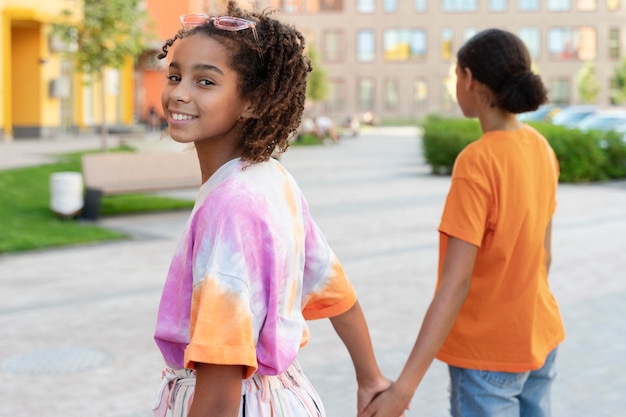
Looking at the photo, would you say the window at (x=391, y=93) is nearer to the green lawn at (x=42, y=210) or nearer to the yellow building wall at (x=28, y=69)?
the yellow building wall at (x=28, y=69)

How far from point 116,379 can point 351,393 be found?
1459mm

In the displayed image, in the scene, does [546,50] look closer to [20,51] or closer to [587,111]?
[587,111]

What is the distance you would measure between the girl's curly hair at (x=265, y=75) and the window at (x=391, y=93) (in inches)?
2903

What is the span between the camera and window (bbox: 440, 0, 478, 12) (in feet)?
242

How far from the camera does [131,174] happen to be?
14523 mm

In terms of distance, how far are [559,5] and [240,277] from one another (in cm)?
7612

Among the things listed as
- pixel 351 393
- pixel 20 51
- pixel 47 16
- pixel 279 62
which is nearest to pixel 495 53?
pixel 279 62

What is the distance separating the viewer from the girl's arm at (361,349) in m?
2.18

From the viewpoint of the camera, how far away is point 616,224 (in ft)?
42.8

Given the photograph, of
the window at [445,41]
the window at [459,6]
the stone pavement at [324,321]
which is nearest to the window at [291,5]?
the window at [459,6]

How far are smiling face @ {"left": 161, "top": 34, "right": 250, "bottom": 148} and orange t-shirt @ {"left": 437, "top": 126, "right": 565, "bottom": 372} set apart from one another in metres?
0.92

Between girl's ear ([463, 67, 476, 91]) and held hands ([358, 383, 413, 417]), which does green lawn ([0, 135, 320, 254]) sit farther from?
held hands ([358, 383, 413, 417])

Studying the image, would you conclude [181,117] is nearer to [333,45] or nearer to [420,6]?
[333,45]

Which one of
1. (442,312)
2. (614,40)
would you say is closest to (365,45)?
(614,40)
